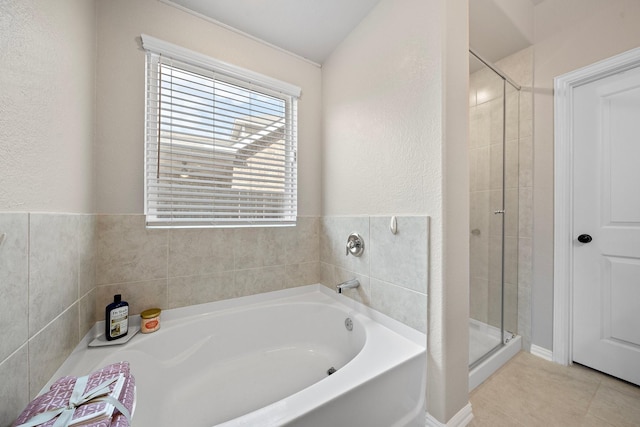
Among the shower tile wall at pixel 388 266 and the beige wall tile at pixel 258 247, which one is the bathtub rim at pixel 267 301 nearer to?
the shower tile wall at pixel 388 266

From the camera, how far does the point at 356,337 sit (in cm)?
135

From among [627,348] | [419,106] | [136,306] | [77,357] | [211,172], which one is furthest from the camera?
[211,172]

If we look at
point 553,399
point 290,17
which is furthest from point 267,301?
point 290,17

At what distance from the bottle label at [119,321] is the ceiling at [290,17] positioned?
1.73m

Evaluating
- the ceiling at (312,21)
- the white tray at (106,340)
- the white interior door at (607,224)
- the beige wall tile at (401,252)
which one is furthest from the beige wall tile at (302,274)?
the white interior door at (607,224)

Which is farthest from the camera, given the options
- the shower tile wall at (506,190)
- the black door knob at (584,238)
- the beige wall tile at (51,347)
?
the shower tile wall at (506,190)

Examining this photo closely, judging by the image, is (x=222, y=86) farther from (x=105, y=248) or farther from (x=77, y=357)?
(x=77, y=357)

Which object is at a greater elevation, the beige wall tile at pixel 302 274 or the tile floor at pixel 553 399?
the beige wall tile at pixel 302 274

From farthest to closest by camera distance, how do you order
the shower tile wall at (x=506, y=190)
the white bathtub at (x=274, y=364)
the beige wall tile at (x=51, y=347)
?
the shower tile wall at (x=506, y=190)
the white bathtub at (x=274, y=364)
the beige wall tile at (x=51, y=347)

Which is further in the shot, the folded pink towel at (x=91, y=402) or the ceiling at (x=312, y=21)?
the ceiling at (x=312, y=21)

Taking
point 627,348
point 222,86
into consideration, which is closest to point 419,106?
point 222,86

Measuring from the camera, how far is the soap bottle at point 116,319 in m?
1.12

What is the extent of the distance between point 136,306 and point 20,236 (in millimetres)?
761

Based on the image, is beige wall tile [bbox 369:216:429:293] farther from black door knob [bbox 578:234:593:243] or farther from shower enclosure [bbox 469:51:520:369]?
black door knob [bbox 578:234:593:243]
